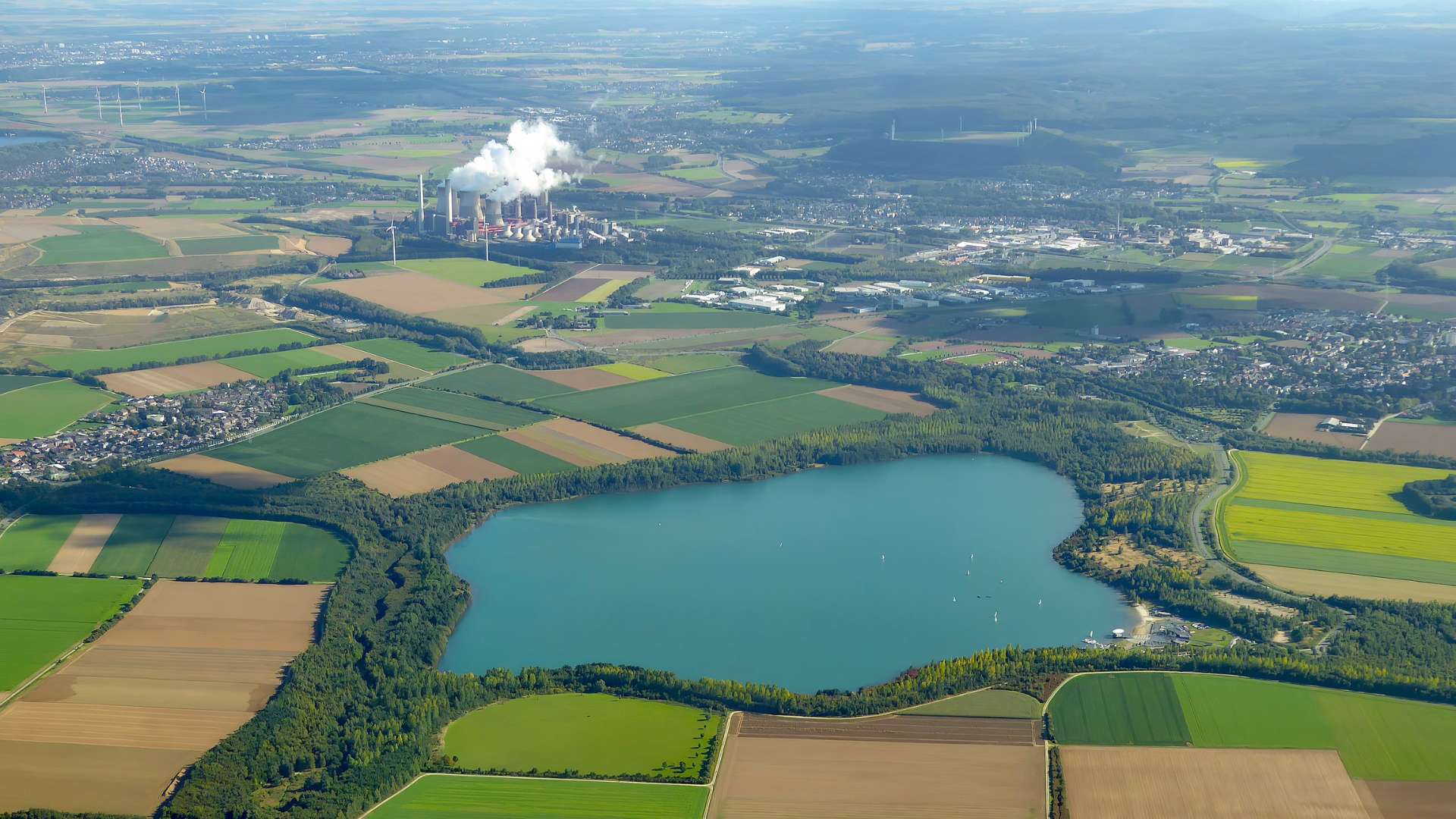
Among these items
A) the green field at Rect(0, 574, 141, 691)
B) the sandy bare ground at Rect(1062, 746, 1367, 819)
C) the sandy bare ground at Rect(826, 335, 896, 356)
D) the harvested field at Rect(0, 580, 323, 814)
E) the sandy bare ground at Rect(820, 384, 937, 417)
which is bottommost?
the sandy bare ground at Rect(826, 335, 896, 356)

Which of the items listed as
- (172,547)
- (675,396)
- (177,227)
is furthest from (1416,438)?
(177,227)

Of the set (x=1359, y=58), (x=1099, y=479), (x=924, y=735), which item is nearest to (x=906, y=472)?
(x=1099, y=479)

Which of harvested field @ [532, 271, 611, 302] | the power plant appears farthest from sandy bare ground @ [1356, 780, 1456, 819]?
the power plant

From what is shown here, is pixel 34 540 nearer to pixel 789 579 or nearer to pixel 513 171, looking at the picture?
pixel 789 579

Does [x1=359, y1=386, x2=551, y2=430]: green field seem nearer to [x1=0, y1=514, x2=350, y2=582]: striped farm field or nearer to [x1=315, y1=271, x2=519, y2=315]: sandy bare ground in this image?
[x1=0, y1=514, x2=350, y2=582]: striped farm field

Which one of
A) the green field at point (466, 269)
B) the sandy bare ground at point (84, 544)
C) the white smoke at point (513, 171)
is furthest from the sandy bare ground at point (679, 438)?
the white smoke at point (513, 171)

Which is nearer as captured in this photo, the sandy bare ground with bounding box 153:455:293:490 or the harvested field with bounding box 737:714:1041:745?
the harvested field with bounding box 737:714:1041:745
